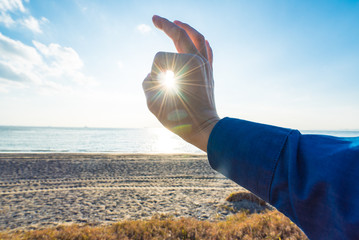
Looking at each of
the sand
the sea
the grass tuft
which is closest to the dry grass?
the sand

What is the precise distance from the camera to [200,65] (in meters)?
0.98

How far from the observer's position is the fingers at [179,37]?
109 centimetres

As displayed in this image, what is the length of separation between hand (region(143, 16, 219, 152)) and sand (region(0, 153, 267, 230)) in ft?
20.6

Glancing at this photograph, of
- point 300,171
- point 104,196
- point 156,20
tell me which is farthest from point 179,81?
point 104,196

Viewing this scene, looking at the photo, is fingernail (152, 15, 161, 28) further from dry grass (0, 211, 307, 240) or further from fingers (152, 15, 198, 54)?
dry grass (0, 211, 307, 240)

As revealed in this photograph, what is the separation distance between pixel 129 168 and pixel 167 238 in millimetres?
11484

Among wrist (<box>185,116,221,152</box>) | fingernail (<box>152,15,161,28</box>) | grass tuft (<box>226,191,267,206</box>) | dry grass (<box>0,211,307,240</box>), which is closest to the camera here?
wrist (<box>185,116,221,152</box>)

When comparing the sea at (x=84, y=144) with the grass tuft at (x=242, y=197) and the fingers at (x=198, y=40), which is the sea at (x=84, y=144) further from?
the fingers at (x=198, y=40)

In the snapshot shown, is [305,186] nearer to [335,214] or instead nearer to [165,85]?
[335,214]

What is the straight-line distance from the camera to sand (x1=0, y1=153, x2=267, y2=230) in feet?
21.2

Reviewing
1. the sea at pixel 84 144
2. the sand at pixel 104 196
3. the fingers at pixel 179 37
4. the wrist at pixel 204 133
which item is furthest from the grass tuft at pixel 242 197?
the sea at pixel 84 144

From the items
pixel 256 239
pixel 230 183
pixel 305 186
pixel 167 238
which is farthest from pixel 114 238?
pixel 230 183

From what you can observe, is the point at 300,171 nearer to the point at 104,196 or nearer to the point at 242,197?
the point at 242,197

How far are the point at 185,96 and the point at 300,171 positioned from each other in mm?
578
